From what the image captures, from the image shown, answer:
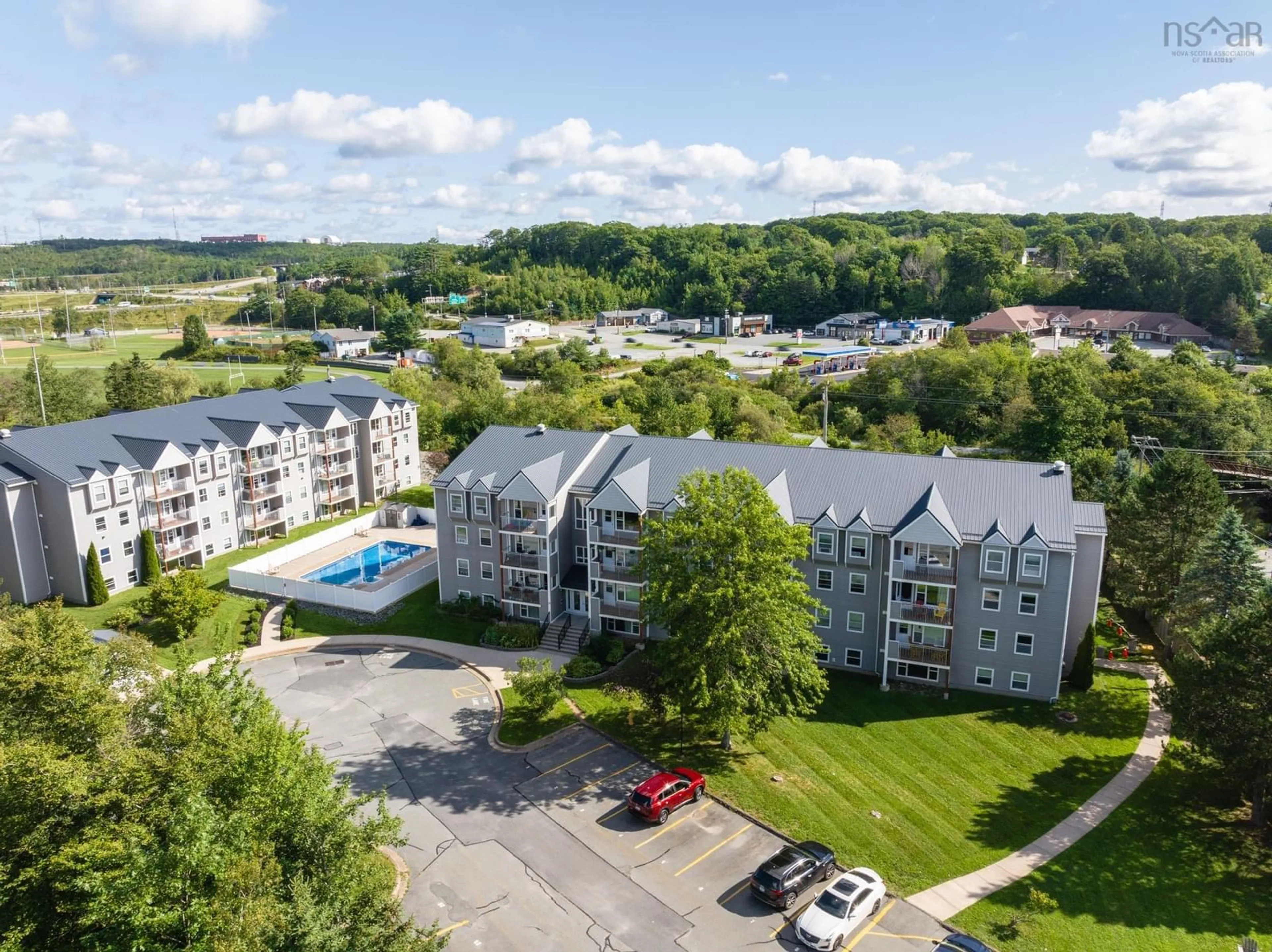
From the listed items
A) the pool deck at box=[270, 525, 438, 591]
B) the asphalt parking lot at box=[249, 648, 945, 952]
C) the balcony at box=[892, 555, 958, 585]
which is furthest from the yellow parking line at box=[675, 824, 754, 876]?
the pool deck at box=[270, 525, 438, 591]

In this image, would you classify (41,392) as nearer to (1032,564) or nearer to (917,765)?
(917,765)

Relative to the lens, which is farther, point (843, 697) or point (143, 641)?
point (843, 697)

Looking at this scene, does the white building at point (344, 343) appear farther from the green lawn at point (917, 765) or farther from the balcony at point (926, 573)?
the balcony at point (926, 573)

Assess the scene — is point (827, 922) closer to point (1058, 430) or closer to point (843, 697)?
point (843, 697)

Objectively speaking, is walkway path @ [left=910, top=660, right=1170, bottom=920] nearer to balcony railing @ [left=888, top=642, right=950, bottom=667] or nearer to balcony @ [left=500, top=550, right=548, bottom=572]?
balcony railing @ [left=888, top=642, right=950, bottom=667]

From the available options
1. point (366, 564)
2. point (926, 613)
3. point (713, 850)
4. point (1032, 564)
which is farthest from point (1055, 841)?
point (366, 564)

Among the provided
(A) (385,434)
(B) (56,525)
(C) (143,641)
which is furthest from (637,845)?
(A) (385,434)
